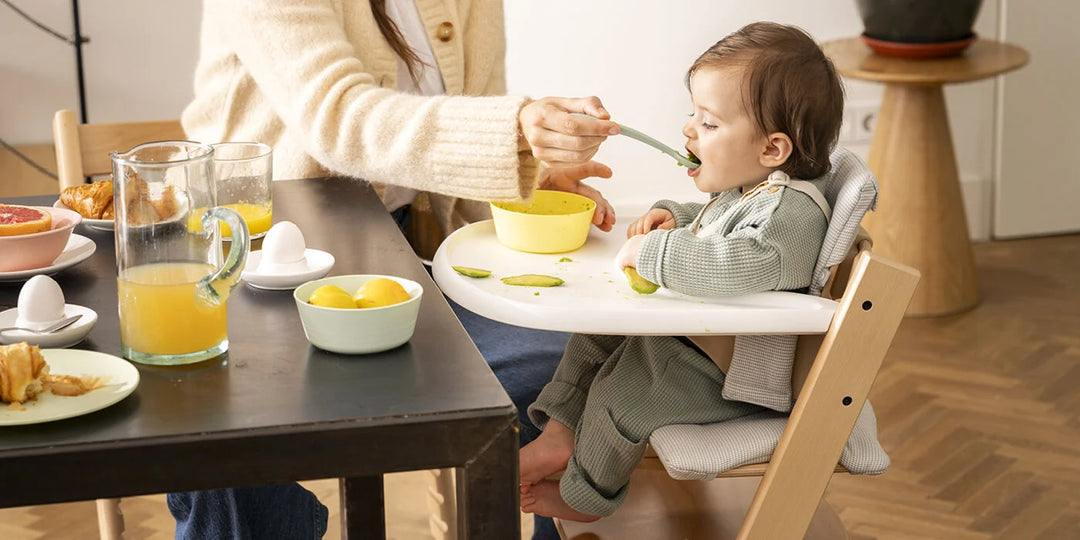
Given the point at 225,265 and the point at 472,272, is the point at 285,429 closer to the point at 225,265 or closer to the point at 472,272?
the point at 225,265

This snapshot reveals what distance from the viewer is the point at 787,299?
Answer: 47.0 inches

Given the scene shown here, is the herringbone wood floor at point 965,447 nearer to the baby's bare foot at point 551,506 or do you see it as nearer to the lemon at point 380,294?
the baby's bare foot at point 551,506

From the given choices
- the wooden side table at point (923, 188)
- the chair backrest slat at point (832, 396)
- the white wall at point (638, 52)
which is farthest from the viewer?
the white wall at point (638, 52)

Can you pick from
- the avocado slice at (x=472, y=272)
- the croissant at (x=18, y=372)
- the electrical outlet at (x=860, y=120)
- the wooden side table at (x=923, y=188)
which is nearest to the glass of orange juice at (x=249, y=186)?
the avocado slice at (x=472, y=272)

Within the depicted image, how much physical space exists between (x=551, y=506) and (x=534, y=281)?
1.03 feet

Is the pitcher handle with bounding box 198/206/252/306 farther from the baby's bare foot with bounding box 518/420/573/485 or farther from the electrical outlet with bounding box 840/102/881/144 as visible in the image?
the electrical outlet with bounding box 840/102/881/144

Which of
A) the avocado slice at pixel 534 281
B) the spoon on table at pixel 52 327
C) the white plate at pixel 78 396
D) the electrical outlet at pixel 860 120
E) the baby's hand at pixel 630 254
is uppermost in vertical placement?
the spoon on table at pixel 52 327

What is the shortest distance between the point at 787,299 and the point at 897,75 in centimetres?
178

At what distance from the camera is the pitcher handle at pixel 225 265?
0.89 meters

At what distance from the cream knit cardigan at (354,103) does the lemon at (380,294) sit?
46 centimetres

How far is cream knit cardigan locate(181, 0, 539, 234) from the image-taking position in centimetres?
142

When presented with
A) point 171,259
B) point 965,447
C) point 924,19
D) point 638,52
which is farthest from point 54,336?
point 638,52

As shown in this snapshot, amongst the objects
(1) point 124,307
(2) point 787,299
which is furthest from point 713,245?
(1) point 124,307

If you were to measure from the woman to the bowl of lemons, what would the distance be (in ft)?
1.43
